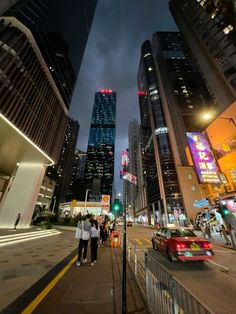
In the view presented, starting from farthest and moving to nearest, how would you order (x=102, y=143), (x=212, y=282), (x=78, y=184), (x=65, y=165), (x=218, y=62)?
(x=102, y=143) < (x=78, y=184) < (x=65, y=165) < (x=218, y=62) < (x=212, y=282)

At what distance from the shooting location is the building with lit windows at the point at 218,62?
17078mm

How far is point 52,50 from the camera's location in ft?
69.1

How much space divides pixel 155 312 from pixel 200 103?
263 ft

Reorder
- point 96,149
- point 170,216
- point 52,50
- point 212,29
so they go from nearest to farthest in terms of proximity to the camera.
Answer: point 52,50 < point 212,29 < point 170,216 < point 96,149

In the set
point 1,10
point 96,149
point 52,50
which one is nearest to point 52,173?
point 96,149

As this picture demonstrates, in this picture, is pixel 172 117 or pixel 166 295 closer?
pixel 166 295

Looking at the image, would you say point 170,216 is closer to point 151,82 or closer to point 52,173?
point 52,173

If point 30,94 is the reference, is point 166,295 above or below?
below

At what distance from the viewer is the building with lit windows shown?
17.1 metres

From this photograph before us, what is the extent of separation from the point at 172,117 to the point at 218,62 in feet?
105

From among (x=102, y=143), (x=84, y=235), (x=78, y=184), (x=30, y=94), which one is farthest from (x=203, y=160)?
(x=102, y=143)

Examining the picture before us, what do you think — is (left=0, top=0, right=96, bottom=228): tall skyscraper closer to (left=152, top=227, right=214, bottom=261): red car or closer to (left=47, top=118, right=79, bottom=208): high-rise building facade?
(left=152, top=227, right=214, bottom=261): red car

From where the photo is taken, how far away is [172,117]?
62.0 metres

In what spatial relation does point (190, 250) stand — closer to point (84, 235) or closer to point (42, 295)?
point (84, 235)
